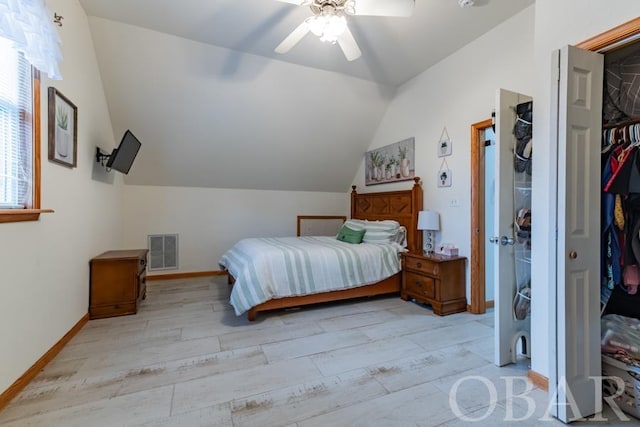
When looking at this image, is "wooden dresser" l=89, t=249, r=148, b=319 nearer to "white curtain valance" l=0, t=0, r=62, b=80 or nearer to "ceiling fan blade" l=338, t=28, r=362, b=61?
"white curtain valance" l=0, t=0, r=62, b=80

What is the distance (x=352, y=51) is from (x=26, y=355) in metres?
3.25

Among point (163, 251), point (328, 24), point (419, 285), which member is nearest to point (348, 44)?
point (328, 24)

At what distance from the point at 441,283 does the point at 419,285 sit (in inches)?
12.5

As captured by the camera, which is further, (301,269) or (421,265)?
(421,265)

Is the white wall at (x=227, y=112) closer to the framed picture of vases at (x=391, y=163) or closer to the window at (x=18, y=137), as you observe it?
the framed picture of vases at (x=391, y=163)

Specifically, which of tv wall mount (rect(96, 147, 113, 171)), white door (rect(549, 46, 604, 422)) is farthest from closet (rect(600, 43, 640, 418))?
tv wall mount (rect(96, 147, 113, 171))

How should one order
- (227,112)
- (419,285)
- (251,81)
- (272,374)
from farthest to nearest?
(227,112), (251,81), (419,285), (272,374)

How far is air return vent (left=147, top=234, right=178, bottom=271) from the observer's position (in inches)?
175

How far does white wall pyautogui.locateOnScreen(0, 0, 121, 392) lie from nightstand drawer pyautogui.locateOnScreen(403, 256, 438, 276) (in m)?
3.39

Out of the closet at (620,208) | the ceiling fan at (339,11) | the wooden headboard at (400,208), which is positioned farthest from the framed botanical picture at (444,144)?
the ceiling fan at (339,11)

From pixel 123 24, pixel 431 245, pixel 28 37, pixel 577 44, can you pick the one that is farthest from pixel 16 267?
pixel 431 245

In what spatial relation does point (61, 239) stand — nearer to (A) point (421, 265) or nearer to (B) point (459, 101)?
(A) point (421, 265)

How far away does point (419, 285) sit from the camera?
3318mm

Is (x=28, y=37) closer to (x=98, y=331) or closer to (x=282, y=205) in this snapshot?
(x=98, y=331)
